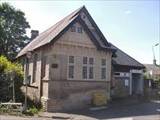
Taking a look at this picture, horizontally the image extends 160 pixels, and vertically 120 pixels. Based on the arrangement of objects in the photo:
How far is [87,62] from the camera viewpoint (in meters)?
25.1

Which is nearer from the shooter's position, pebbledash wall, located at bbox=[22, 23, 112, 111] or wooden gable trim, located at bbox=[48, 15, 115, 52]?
pebbledash wall, located at bbox=[22, 23, 112, 111]

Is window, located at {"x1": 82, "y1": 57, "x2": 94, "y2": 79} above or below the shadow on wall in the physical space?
above

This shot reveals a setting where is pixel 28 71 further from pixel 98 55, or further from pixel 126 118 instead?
pixel 126 118

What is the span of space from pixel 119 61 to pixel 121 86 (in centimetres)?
247

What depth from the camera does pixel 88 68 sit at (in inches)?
987

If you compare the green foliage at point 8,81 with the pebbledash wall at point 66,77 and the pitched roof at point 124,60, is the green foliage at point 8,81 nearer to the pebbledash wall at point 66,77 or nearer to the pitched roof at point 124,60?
the pebbledash wall at point 66,77

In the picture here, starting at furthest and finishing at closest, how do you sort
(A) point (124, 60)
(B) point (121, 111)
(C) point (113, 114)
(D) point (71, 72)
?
(A) point (124, 60), (D) point (71, 72), (B) point (121, 111), (C) point (113, 114)

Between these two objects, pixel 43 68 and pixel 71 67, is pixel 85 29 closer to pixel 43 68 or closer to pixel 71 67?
pixel 71 67

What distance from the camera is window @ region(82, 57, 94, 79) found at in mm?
24891

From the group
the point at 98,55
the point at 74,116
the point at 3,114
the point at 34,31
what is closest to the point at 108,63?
the point at 98,55

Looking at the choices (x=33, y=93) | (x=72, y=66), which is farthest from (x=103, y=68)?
(x=33, y=93)

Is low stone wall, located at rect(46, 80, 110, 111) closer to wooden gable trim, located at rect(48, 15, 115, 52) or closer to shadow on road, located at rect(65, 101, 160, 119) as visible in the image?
shadow on road, located at rect(65, 101, 160, 119)

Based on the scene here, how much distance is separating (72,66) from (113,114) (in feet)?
17.4

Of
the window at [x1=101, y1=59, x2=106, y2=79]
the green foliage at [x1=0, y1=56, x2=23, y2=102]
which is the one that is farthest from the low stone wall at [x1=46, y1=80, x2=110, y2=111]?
the green foliage at [x1=0, y1=56, x2=23, y2=102]
